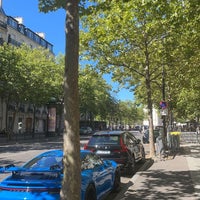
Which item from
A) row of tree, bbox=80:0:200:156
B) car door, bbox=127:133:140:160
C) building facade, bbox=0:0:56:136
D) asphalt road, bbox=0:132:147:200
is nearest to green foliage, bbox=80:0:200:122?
Answer: row of tree, bbox=80:0:200:156

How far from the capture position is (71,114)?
4934 millimetres

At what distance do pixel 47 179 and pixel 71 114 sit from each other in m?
1.72

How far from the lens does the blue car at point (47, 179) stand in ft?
19.4

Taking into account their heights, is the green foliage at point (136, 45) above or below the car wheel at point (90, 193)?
above

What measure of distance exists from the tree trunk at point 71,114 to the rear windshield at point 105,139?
7.78 metres

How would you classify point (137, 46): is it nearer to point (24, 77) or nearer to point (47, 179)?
point (47, 179)

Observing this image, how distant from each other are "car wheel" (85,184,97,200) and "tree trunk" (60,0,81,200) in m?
1.78

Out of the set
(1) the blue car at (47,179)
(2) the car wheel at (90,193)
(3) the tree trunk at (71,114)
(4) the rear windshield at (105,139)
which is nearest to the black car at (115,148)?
(4) the rear windshield at (105,139)

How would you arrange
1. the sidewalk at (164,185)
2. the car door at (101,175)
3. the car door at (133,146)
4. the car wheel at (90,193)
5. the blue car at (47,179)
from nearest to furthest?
the blue car at (47,179) → the car wheel at (90,193) → the car door at (101,175) → the sidewalk at (164,185) → the car door at (133,146)

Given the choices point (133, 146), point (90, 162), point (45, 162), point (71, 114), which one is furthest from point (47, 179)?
point (133, 146)

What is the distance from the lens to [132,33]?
656 inches

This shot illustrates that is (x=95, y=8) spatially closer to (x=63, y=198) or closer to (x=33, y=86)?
(x=63, y=198)

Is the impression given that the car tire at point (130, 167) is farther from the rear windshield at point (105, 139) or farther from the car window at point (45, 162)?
the car window at point (45, 162)

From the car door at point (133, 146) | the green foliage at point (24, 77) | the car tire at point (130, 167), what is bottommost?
the car tire at point (130, 167)
